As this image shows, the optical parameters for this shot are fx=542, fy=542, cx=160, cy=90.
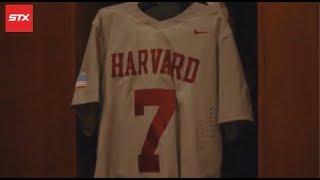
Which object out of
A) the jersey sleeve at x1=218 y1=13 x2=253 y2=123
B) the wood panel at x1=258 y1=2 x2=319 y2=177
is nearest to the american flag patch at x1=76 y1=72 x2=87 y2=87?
the jersey sleeve at x1=218 y1=13 x2=253 y2=123

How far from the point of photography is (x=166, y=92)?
176 centimetres

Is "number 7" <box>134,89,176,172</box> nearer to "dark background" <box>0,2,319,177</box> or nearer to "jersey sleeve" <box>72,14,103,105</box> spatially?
"jersey sleeve" <box>72,14,103,105</box>

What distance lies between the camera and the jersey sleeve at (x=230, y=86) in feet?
5.72

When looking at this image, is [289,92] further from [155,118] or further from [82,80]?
[82,80]

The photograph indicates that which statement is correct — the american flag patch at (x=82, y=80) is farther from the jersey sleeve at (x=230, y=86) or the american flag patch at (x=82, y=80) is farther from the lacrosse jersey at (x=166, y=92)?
the jersey sleeve at (x=230, y=86)

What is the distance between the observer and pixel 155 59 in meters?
1.78

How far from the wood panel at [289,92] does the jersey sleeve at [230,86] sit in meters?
0.06

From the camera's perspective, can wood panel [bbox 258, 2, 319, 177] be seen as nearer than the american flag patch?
Yes

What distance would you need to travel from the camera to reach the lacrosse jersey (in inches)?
68.9

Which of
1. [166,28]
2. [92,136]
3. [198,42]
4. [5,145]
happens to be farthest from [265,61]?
[5,145]

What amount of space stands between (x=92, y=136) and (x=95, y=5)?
502 mm

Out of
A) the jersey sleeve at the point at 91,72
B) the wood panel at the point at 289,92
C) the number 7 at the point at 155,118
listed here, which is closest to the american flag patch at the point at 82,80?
the jersey sleeve at the point at 91,72

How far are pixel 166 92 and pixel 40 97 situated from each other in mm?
478

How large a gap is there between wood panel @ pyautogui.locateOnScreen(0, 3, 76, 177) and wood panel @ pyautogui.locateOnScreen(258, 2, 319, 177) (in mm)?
668
